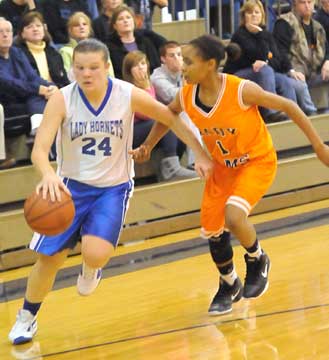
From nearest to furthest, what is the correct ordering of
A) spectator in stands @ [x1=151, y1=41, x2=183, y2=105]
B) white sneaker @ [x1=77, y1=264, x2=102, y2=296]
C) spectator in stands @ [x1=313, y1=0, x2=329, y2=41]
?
white sneaker @ [x1=77, y1=264, x2=102, y2=296] < spectator in stands @ [x1=151, y1=41, x2=183, y2=105] < spectator in stands @ [x1=313, y1=0, x2=329, y2=41]

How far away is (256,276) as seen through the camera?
541cm

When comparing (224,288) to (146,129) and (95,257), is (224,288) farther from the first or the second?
(146,129)

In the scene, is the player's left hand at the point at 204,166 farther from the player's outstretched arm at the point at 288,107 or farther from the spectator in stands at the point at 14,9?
the spectator in stands at the point at 14,9

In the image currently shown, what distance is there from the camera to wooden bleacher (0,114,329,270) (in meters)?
6.95

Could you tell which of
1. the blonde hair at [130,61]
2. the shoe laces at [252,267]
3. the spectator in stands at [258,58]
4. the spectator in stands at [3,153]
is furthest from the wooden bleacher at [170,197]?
the shoe laces at [252,267]

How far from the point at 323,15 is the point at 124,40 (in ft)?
9.45

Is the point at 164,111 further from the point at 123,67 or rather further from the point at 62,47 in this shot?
the point at 62,47

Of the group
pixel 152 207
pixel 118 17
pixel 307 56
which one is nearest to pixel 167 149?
pixel 152 207


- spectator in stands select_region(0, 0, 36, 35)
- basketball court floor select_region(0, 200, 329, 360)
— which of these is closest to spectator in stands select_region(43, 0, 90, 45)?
spectator in stands select_region(0, 0, 36, 35)

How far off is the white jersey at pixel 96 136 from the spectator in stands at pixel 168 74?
9.35 feet

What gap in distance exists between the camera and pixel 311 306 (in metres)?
5.45

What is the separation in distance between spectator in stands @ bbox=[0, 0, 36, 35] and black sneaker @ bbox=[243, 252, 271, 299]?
3710 mm

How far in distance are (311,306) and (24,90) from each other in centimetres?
309

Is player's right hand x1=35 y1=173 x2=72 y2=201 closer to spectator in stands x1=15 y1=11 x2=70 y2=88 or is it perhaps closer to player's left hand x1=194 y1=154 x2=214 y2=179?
player's left hand x1=194 y1=154 x2=214 y2=179
